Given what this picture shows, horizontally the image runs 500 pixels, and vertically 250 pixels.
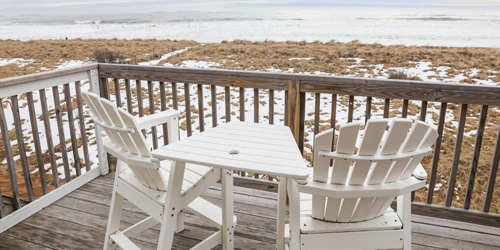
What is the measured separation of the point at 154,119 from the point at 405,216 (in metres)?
1.39

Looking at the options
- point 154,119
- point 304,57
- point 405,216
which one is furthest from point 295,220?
point 304,57

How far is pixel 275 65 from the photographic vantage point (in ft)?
50.3

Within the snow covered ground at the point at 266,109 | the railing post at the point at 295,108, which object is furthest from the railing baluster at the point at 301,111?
the snow covered ground at the point at 266,109

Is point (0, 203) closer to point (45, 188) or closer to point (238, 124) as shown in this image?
point (45, 188)

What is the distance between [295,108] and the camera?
7.80ft

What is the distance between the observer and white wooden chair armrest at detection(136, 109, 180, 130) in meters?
1.95

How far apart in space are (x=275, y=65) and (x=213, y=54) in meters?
3.34

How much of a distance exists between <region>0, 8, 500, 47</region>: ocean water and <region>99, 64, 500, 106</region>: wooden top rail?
1585cm

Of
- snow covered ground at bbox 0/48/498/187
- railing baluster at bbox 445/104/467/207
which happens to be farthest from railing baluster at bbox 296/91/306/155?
snow covered ground at bbox 0/48/498/187

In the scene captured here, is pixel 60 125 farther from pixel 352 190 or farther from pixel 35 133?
pixel 352 190

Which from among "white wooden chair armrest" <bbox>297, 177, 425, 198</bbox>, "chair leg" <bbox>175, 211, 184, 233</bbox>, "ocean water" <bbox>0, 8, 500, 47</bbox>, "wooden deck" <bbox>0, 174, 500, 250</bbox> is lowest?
"wooden deck" <bbox>0, 174, 500, 250</bbox>

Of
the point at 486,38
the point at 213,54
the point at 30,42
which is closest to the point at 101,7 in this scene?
the point at 30,42

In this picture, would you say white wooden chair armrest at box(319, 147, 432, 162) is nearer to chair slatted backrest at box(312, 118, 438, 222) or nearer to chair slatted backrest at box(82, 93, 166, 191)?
chair slatted backrest at box(312, 118, 438, 222)

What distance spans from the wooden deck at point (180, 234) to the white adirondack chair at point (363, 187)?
77 cm
